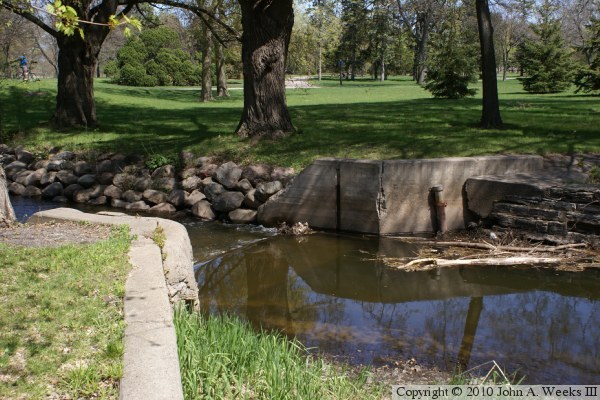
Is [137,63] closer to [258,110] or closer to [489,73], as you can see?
[258,110]

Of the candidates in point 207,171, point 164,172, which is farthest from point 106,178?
point 207,171

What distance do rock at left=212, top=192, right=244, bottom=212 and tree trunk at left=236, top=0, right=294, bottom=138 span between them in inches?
92.6

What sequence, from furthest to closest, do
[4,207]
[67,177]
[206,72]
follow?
[206,72] < [67,177] < [4,207]

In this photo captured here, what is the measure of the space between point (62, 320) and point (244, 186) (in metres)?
8.30

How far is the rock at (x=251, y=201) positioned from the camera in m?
12.6

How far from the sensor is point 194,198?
13242 millimetres

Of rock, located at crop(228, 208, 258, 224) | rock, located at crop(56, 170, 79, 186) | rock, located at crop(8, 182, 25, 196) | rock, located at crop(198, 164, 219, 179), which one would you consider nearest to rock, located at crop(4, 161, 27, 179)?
rock, located at crop(8, 182, 25, 196)

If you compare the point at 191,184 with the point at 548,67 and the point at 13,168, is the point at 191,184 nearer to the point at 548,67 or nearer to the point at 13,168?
the point at 13,168

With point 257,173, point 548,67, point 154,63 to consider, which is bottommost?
point 257,173

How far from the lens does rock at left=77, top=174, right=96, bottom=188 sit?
48.2 feet

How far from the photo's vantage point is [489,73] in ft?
46.6

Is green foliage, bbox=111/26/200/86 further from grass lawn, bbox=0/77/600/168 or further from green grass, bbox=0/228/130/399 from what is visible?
green grass, bbox=0/228/130/399

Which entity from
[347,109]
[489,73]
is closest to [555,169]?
[489,73]

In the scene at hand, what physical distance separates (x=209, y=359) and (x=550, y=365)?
136 inches
